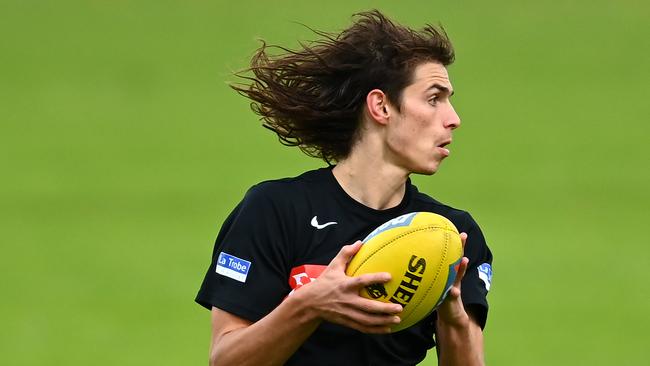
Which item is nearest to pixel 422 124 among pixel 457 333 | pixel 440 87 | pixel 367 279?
pixel 440 87

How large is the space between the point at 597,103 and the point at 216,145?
5.19 meters

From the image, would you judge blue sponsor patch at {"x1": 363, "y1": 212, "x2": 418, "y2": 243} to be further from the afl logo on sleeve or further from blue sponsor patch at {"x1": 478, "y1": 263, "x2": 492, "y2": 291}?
blue sponsor patch at {"x1": 478, "y1": 263, "x2": 492, "y2": 291}

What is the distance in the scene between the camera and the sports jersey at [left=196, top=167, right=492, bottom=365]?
5.62 metres

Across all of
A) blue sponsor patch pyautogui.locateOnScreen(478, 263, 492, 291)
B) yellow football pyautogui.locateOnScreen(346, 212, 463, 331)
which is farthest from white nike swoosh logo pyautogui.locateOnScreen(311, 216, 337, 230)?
blue sponsor patch pyautogui.locateOnScreen(478, 263, 492, 291)

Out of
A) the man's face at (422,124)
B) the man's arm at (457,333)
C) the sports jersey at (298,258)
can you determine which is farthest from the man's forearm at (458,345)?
the man's face at (422,124)

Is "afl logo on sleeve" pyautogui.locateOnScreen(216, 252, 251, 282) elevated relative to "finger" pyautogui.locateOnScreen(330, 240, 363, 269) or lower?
lower

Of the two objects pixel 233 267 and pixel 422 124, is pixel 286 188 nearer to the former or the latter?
pixel 233 267

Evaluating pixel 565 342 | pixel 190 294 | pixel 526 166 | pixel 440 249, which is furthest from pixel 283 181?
pixel 526 166

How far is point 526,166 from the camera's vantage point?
17.7 metres

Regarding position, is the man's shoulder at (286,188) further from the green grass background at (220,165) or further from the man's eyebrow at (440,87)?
the green grass background at (220,165)

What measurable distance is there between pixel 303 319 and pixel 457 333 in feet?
2.34

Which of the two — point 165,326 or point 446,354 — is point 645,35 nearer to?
point 165,326

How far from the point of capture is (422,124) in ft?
19.0

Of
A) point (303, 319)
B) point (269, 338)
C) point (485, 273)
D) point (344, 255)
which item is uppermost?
point (485, 273)
